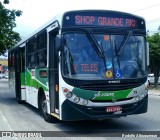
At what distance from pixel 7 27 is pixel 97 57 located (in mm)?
13431

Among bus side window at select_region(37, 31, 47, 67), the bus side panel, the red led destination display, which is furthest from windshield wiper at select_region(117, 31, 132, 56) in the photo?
bus side window at select_region(37, 31, 47, 67)

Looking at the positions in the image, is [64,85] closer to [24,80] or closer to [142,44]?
[142,44]

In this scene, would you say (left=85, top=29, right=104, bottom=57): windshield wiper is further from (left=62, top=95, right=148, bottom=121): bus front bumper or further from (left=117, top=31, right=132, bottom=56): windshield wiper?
(left=62, top=95, right=148, bottom=121): bus front bumper

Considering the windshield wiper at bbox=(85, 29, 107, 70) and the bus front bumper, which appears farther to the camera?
the windshield wiper at bbox=(85, 29, 107, 70)

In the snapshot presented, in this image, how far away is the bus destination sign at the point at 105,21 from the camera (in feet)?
29.9

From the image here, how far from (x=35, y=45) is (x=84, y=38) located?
13.2ft

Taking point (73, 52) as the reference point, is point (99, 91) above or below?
below

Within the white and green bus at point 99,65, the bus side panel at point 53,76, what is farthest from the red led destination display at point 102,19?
the bus side panel at point 53,76

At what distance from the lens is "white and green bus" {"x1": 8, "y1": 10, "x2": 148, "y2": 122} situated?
28.6ft

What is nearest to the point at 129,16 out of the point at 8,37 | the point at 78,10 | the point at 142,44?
the point at 142,44

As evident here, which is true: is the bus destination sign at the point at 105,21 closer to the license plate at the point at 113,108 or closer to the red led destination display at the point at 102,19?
the red led destination display at the point at 102,19

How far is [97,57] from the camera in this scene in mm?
8891

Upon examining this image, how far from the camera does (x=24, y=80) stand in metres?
15.3

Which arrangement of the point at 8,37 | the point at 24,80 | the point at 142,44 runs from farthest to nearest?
the point at 8,37, the point at 24,80, the point at 142,44
